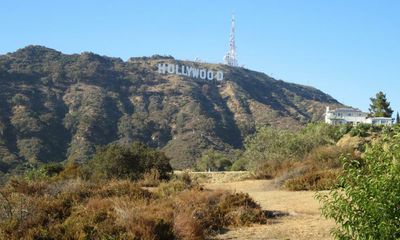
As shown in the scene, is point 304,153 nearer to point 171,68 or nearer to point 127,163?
point 127,163

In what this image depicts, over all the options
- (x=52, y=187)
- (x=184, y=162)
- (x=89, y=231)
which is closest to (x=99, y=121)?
(x=184, y=162)

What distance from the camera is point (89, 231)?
1048cm

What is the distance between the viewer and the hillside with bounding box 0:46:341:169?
64000 millimetres

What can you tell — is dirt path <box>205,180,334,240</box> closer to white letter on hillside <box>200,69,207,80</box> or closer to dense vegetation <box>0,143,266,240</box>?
dense vegetation <box>0,143,266,240</box>

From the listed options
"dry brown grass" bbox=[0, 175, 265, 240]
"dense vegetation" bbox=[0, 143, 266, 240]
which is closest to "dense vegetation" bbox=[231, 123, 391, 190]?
"dry brown grass" bbox=[0, 175, 265, 240]

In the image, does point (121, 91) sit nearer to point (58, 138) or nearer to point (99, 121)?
point (99, 121)

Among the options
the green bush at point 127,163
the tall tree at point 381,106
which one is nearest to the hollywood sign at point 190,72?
the tall tree at point 381,106

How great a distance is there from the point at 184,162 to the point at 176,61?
8208 centimetres

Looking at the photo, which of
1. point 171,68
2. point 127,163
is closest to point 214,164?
point 127,163

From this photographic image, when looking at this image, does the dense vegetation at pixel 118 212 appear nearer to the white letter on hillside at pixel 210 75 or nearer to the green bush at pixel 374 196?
the green bush at pixel 374 196

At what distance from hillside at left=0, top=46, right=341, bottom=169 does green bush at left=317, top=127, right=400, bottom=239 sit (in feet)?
145

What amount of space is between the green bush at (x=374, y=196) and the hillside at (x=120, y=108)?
44.1 meters

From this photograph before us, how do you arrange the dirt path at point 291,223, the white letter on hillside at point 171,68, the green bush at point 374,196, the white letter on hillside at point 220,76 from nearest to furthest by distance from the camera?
1. the green bush at point 374,196
2. the dirt path at point 291,223
3. the white letter on hillside at point 220,76
4. the white letter on hillside at point 171,68

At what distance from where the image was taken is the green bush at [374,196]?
274 inches
